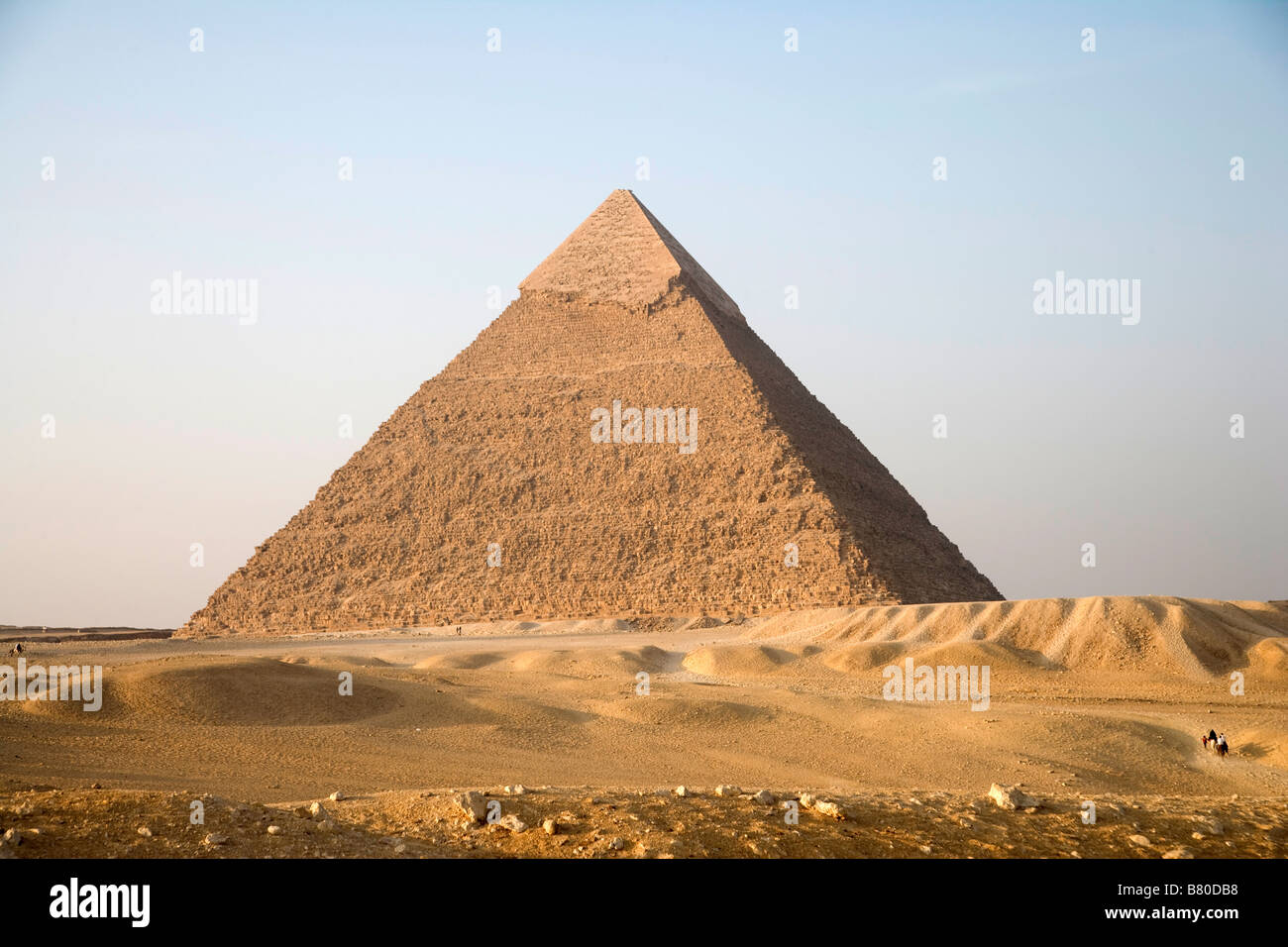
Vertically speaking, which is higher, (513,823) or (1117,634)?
(513,823)

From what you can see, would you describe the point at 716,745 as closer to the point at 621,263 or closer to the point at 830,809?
the point at 830,809

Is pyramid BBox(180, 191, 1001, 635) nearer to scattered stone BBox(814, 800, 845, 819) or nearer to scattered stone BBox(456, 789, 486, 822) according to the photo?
scattered stone BBox(814, 800, 845, 819)

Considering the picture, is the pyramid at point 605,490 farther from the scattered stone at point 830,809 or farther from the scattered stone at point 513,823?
the scattered stone at point 513,823

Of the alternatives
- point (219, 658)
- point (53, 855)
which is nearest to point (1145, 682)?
point (219, 658)

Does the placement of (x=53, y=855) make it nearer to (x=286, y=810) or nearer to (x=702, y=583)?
(x=286, y=810)

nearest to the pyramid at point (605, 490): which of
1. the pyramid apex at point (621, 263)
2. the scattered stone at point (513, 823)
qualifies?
the pyramid apex at point (621, 263)

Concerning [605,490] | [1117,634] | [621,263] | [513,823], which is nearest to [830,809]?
[513,823]

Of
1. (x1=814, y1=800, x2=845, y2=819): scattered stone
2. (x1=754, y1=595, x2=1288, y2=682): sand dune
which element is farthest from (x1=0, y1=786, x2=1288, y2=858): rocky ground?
(x1=754, y1=595, x2=1288, y2=682): sand dune
